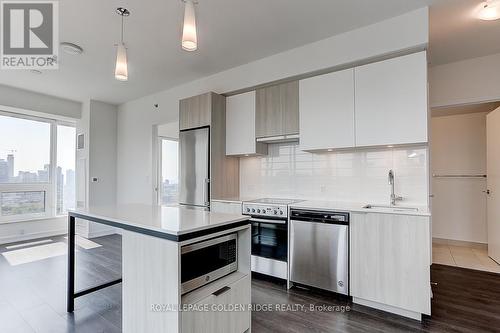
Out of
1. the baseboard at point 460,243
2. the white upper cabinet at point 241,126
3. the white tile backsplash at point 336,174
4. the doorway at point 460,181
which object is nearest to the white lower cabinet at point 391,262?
the white tile backsplash at point 336,174

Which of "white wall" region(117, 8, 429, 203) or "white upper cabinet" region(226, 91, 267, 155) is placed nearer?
"white wall" region(117, 8, 429, 203)

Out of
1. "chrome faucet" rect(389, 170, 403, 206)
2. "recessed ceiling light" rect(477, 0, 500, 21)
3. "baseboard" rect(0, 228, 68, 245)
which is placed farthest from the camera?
"baseboard" rect(0, 228, 68, 245)

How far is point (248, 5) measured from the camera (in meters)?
2.39

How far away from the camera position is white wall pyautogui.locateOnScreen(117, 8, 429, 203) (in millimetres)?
2531

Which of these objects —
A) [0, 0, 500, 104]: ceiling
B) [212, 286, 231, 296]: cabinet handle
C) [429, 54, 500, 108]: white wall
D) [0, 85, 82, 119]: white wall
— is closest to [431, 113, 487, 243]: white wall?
[429, 54, 500, 108]: white wall

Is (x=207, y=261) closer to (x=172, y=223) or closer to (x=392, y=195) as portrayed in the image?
(x=172, y=223)

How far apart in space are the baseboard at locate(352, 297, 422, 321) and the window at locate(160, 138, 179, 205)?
13.1ft

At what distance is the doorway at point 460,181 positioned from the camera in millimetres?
4207

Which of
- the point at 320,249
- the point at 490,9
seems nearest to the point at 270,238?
the point at 320,249

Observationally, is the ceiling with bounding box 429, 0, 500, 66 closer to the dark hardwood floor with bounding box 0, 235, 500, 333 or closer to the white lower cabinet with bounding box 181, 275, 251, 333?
the dark hardwood floor with bounding box 0, 235, 500, 333

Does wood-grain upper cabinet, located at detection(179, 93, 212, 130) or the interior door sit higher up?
wood-grain upper cabinet, located at detection(179, 93, 212, 130)

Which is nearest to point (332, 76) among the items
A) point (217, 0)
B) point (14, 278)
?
point (217, 0)

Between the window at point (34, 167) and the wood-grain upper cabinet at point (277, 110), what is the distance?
15.6 feet

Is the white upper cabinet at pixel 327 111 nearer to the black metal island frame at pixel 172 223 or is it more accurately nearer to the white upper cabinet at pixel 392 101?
the white upper cabinet at pixel 392 101
